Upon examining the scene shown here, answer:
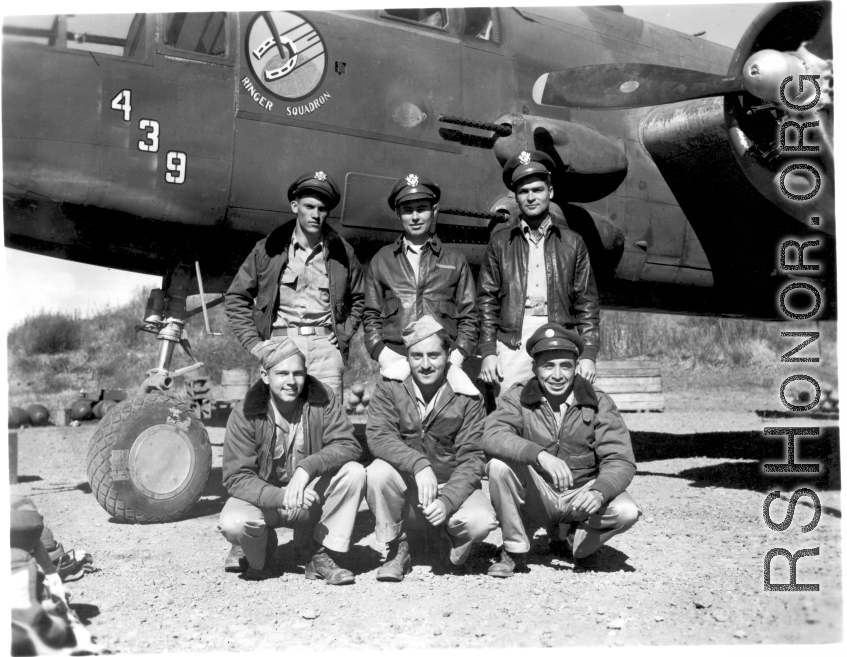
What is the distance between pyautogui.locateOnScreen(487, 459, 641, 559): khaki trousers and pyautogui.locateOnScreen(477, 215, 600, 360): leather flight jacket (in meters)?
0.89

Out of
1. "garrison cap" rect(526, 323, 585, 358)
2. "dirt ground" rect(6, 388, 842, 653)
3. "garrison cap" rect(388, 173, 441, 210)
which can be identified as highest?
"garrison cap" rect(388, 173, 441, 210)

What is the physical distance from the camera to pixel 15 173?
4.37 metres

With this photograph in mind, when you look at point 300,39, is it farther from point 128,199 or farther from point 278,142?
point 128,199

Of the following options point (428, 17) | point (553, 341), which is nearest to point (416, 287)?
point (553, 341)

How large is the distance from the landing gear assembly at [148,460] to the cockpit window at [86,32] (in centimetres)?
212

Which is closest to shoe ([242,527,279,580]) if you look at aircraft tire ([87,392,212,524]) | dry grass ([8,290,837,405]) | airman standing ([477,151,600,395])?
aircraft tire ([87,392,212,524])

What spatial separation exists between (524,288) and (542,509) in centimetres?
131

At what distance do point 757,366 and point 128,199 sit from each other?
54.5 feet

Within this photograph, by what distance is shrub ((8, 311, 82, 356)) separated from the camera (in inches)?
543

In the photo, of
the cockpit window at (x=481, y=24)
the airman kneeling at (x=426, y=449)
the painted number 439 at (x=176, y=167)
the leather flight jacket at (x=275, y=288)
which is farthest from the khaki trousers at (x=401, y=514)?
the cockpit window at (x=481, y=24)

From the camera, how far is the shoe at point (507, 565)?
12.0ft

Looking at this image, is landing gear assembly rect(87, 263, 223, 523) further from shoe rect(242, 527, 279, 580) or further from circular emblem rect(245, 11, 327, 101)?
circular emblem rect(245, 11, 327, 101)

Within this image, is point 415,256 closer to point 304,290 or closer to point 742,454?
point 304,290

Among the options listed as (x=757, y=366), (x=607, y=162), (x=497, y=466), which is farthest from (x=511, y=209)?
(x=757, y=366)
